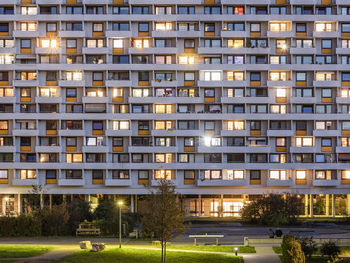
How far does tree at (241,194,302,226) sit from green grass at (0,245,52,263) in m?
26.7

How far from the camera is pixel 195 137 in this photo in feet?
210

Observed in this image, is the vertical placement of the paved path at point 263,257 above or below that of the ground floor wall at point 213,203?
below

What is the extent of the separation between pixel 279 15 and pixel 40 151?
124ft

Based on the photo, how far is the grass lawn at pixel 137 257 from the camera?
31516mm

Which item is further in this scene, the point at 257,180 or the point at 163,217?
the point at 257,180

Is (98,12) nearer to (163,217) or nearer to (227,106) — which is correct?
(227,106)

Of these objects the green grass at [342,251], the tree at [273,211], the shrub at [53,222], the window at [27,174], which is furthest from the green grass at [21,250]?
the window at [27,174]

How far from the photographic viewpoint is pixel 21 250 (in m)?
35.3

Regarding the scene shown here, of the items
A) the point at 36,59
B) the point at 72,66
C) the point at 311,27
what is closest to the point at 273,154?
the point at 311,27

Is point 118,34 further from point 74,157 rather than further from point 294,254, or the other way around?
point 294,254

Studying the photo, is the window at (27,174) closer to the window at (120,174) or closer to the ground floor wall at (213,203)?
the ground floor wall at (213,203)

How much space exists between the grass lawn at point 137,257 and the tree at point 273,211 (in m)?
21.6

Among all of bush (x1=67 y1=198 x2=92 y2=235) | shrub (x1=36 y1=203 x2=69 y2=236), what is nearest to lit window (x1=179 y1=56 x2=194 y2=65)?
bush (x1=67 y1=198 x2=92 y2=235)

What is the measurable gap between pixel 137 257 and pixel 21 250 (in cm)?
945
